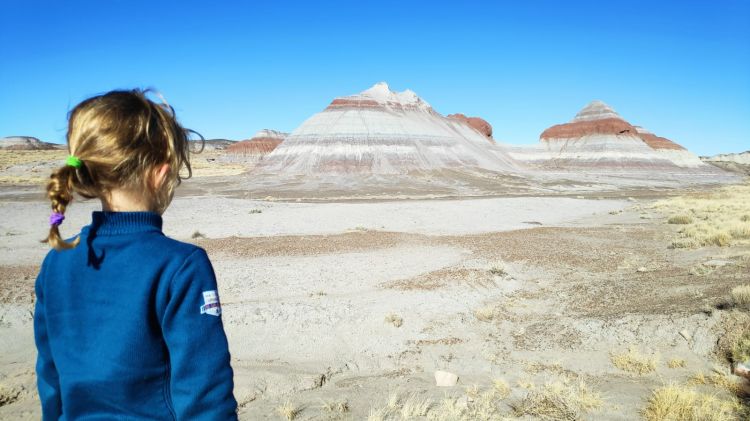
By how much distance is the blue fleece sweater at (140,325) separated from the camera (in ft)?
4.55

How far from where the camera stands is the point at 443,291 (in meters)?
9.42

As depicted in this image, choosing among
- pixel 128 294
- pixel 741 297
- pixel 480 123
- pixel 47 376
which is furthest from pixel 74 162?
pixel 480 123

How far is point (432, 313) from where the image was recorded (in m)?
8.21

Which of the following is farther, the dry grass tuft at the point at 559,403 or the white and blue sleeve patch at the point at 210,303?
the dry grass tuft at the point at 559,403

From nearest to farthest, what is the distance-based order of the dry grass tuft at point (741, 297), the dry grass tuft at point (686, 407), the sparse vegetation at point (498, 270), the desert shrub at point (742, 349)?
the dry grass tuft at point (686, 407) → the desert shrub at point (742, 349) → the dry grass tuft at point (741, 297) → the sparse vegetation at point (498, 270)

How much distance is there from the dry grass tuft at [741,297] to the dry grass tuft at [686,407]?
268 centimetres

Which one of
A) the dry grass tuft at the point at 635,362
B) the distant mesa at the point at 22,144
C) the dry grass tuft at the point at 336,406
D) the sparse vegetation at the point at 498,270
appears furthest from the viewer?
the distant mesa at the point at 22,144

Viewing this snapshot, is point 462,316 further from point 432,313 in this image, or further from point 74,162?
point 74,162

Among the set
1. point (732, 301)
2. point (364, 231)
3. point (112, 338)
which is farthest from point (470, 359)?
point (364, 231)

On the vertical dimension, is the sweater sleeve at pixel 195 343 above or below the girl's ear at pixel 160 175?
below

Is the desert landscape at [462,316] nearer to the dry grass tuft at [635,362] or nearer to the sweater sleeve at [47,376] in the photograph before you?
the dry grass tuft at [635,362]

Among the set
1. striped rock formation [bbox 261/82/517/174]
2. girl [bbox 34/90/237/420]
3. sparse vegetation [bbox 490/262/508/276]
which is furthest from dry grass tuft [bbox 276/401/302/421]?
striped rock formation [bbox 261/82/517/174]

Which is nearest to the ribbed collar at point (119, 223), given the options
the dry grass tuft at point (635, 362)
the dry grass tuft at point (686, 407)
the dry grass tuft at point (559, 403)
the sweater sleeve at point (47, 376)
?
the sweater sleeve at point (47, 376)

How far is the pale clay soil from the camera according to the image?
17.2 ft
